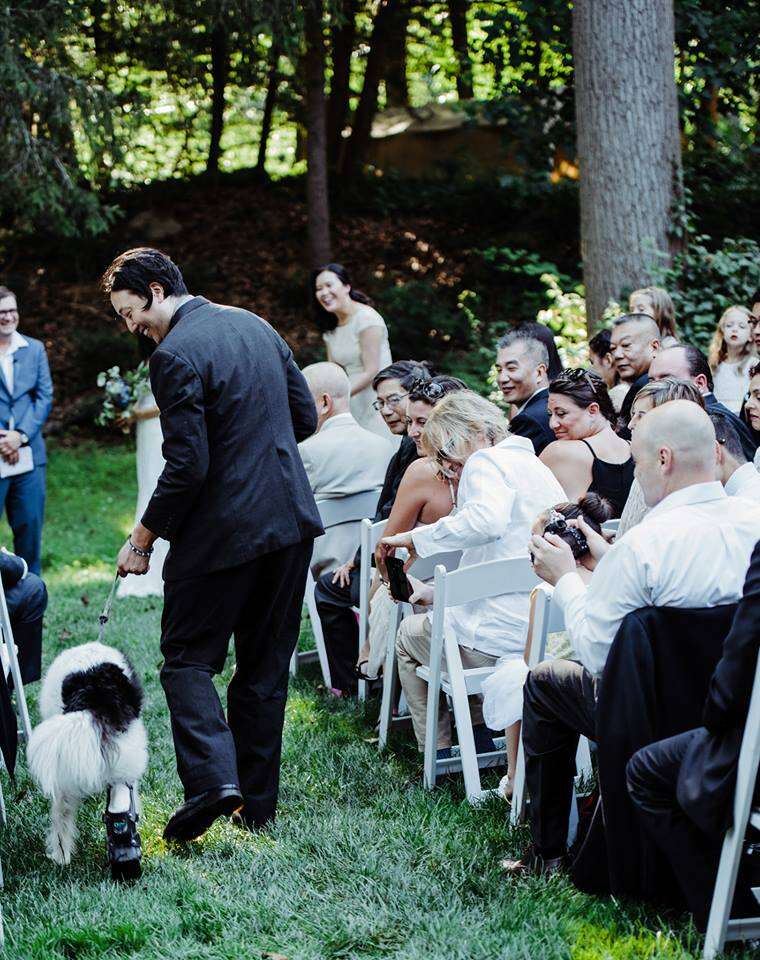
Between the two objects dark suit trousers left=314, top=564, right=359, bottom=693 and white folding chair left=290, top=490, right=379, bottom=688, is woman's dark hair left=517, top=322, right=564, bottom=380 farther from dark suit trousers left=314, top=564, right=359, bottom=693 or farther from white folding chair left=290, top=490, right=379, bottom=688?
dark suit trousers left=314, top=564, right=359, bottom=693

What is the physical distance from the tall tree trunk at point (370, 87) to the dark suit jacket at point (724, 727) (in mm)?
15650

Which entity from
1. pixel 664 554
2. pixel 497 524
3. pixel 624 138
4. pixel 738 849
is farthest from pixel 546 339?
pixel 624 138

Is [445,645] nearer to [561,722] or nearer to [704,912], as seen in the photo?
[561,722]

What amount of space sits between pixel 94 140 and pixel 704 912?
10709mm

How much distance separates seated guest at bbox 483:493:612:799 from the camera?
3863 mm

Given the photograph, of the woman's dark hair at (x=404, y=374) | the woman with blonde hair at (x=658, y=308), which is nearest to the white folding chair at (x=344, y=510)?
the woman's dark hair at (x=404, y=374)

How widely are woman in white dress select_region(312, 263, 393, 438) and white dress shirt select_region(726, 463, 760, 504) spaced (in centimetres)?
401

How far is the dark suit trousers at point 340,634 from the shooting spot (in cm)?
612

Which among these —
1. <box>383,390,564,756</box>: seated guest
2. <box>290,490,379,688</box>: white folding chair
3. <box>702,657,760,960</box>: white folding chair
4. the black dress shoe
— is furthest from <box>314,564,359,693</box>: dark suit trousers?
<box>702,657,760,960</box>: white folding chair

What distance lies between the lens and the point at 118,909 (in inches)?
139

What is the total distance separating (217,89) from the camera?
17891mm

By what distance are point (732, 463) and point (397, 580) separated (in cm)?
143

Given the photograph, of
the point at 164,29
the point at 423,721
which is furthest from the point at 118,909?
the point at 164,29

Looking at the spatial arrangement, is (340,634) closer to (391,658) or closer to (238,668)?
(391,658)
